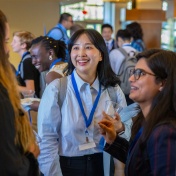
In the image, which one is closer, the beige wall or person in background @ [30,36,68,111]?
person in background @ [30,36,68,111]

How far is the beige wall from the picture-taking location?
5.50 m

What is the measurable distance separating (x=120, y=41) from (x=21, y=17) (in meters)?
1.71

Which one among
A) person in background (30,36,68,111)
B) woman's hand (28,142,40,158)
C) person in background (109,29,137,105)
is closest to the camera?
woman's hand (28,142,40,158)

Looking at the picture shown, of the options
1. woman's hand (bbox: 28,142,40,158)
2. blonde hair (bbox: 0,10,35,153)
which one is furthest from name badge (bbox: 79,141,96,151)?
blonde hair (bbox: 0,10,35,153)

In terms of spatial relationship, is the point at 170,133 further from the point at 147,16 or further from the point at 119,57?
the point at 147,16

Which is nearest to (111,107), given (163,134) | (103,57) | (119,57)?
(103,57)

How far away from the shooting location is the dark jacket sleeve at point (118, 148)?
1.92 m

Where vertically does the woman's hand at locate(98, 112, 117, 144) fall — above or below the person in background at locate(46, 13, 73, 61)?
below

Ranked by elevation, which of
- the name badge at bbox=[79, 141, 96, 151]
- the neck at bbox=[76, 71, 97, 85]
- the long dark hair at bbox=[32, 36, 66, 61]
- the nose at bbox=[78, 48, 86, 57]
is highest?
the nose at bbox=[78, 48, 86, 57]

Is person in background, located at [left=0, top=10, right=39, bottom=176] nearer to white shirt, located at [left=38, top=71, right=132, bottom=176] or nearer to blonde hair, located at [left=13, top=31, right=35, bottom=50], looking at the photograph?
white shirt, located at [left=38, top=71, right=132, bottom=176]

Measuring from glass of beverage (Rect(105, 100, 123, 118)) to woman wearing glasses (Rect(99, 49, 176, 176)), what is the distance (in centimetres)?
27

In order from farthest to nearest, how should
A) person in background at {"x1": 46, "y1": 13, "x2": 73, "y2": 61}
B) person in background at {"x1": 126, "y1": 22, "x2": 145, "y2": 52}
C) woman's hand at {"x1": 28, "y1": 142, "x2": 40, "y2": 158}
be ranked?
1. person in background at {"x1": 126, "y1": 22, "x2": 145, "y2": 52}
2. person in background at {"x1": 46, "y1": 13, "x2": 73, "y2": 61}
3. woman's hand at {"x1": 28, "y1": 142, "x2": 40, "y2": 158}

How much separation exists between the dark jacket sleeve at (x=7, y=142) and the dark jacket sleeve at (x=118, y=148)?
74 centimetres

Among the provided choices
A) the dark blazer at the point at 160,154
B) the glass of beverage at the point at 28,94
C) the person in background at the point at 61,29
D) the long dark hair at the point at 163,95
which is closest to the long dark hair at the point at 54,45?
the glass of beverage at the point at 28,94
